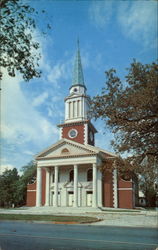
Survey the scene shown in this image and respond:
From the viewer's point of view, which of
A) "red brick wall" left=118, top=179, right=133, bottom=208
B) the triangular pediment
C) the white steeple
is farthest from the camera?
the white steeple

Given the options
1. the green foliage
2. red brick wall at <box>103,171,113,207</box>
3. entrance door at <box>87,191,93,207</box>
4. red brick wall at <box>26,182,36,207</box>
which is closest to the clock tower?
red brick wall at <box>103,171,113,207</box>

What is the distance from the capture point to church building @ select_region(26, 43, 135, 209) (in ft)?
121

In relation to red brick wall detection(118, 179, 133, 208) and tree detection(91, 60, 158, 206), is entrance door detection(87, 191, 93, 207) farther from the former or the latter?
tree detection(91, 60, 158, 206)

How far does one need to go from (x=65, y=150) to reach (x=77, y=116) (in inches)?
290

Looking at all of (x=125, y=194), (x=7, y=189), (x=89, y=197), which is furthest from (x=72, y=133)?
(x=7, y=189)

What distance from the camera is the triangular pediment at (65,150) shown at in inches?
1484

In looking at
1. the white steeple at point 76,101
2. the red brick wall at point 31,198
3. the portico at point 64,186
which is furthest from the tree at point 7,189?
the white steeple at point 76,101

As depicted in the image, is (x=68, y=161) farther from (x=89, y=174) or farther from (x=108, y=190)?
(x=108, y=190)

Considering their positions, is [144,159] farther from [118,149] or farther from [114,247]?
[114,247]

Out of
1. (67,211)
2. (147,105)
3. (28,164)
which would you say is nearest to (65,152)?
(67,211)

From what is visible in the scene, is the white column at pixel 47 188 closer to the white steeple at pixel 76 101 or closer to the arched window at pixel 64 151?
the arched window at pixel 64 151

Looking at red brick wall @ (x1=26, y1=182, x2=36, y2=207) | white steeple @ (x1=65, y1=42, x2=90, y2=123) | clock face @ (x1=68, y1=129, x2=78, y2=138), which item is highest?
white steeple @ (x1=65, y1=42, x2=90, y2=123)

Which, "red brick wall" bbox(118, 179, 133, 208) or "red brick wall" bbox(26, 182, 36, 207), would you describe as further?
"red brick wall" bbox(26, 182, 36, 207)

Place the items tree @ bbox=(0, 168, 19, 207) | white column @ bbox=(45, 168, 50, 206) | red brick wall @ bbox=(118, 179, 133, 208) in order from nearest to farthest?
1. red brick wall @ bbox=(118, 179, 133, 208)
2. white column @ bbox=(45, 168, 50, 206)
3. tree @ bbox=(0, 168, 19, 207)
